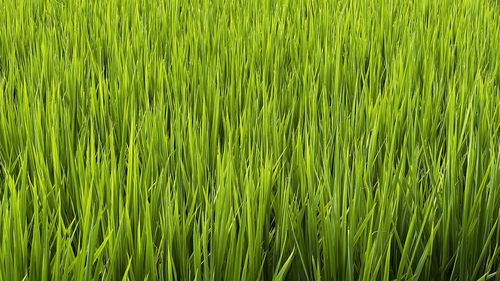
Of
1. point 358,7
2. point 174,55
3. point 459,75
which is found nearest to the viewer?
point 459,75

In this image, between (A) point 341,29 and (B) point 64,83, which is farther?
(A) point 341,29

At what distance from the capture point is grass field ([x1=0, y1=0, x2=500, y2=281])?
2.82ft

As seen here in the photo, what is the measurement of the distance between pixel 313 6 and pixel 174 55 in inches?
32.4

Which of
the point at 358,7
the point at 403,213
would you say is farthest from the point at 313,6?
the point at 403,213

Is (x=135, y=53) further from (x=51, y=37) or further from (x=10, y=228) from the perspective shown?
(x=10, y=228)

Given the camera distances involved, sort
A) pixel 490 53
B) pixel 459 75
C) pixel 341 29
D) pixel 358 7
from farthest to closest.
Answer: pixel 358 7
pixel 341 29
pixel 490 53
pixel 459 75

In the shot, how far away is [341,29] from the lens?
2.02m

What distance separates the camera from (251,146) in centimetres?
127

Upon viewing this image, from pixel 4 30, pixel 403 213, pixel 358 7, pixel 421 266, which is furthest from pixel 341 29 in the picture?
pixel 421 266

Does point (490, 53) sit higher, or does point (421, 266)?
point (490, 53)

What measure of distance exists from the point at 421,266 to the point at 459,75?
779 millimetres

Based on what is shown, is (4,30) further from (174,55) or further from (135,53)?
(174,55)

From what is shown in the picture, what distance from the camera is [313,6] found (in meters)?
2.40

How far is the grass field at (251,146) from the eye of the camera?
858mm
